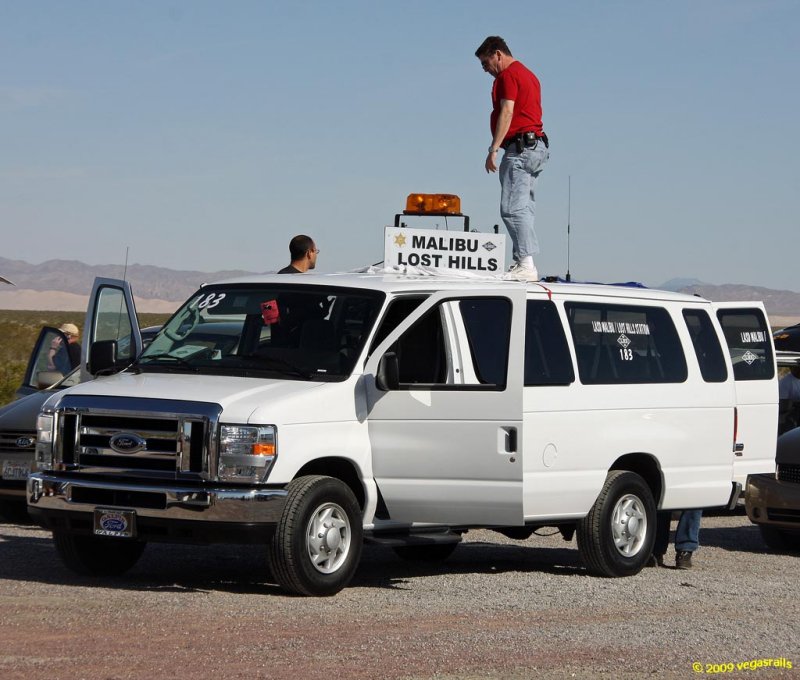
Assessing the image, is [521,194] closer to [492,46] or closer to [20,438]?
[492,46]

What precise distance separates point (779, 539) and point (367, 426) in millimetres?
5426

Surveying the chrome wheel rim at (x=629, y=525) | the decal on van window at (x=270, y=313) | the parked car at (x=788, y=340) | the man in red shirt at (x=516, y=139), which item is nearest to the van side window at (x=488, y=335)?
the decal on van window at (x=270, y=313)

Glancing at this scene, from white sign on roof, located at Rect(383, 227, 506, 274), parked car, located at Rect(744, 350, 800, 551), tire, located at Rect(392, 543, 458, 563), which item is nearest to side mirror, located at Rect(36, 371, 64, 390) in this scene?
tire, located at Rect(392, 543, 458, 563)

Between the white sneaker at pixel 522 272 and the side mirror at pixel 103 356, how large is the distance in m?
3.07

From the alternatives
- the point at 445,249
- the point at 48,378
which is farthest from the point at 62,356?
the point at 445,249

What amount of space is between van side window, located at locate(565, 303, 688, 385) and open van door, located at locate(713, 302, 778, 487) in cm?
98

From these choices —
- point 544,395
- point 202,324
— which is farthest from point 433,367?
point 202,324

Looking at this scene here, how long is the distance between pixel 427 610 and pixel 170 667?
2452 mm

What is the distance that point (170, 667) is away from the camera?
7.34 m

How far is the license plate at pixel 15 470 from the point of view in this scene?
515 inches

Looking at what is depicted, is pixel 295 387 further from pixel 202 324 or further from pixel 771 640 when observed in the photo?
pixel 771 640

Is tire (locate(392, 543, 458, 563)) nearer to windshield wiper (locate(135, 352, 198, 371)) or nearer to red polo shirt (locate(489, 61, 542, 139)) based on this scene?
windshield wiper (locate(135, 352, 198, 371))

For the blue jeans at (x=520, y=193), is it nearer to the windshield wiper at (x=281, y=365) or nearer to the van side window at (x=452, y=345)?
the van side window at (x=452, y=345)

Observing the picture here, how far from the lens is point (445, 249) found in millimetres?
11977
